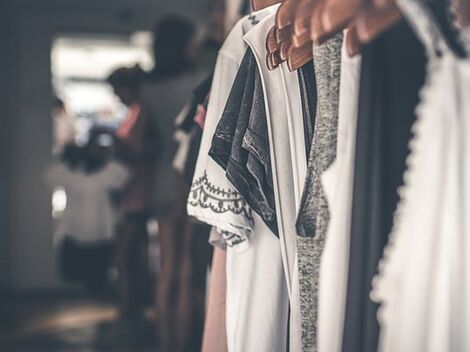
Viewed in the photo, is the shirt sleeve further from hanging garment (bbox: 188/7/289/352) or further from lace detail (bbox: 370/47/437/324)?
lace detail (bbox: 370/47/437/324)

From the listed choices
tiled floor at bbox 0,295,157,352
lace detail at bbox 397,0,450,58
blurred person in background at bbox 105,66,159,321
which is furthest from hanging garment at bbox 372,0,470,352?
tiled floor at bbox 0,295,157,352

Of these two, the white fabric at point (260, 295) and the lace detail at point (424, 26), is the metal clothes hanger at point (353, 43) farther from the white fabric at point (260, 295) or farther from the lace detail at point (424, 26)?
the white fabric at point (260, 295)

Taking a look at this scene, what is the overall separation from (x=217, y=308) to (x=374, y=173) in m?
0.65

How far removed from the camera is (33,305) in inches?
148

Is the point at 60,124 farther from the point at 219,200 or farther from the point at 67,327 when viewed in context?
the point at 219,200

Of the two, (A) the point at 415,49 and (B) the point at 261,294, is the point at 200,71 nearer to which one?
(B) the point at 261,294

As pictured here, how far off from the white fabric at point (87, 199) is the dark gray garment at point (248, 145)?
219 centimetres

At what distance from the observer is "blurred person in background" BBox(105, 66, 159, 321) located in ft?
9.89

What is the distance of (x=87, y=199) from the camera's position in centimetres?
337

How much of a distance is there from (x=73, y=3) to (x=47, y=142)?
89 centimetres

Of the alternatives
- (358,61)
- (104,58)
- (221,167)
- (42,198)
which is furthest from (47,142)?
(358,61)

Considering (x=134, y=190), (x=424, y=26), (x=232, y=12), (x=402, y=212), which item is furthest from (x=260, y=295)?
(x=134, y=190)

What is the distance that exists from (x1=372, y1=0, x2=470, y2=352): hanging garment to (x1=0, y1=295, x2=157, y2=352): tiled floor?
240cm

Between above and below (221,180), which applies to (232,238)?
below
